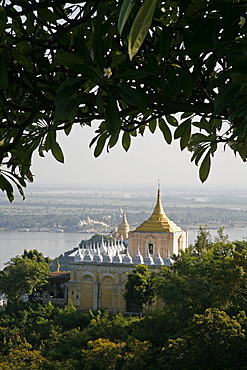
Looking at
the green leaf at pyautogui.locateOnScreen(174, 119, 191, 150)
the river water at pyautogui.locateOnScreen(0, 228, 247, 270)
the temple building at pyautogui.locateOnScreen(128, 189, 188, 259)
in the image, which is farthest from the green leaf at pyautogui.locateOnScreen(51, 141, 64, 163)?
the river water at pyautogui.locateOnScreen(0, 228, 247, 270)

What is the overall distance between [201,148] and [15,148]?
19.9 inches

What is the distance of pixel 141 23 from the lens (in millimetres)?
674

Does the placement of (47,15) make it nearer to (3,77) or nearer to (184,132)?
(3,77)

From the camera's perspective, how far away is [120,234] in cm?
2216

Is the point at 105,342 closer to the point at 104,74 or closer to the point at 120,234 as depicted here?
the point at 104,74

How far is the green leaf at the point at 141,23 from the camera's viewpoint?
0.66m

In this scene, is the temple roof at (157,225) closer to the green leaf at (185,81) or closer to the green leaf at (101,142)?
the green leaf at (101,142)

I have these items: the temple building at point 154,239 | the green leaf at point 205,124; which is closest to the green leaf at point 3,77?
the green leaf at point 205,124

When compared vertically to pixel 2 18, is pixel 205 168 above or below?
below

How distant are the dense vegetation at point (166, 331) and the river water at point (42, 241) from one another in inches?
840

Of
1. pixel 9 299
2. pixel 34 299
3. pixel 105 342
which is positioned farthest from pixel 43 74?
pixel 34 299

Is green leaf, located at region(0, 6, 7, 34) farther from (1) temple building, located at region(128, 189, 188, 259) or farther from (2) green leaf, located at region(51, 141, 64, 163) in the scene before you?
(1) temple building, located at region(128, 189, 188, 259)

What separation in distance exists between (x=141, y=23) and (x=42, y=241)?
140 ft

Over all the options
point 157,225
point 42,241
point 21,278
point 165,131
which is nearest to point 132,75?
point 165,131
